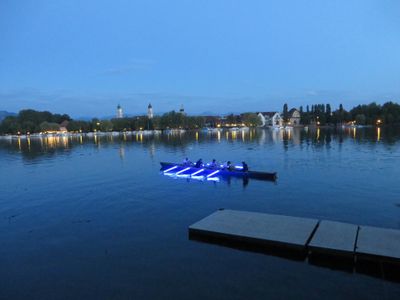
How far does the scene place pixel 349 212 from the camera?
2378 centimetres

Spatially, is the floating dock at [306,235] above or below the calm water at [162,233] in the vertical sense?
above

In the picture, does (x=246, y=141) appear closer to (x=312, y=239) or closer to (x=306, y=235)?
(x=306, y=235)

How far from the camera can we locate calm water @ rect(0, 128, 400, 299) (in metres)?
14.5

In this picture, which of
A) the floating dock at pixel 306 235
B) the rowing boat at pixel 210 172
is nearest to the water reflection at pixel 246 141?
the rowing boat at pixel 210 172

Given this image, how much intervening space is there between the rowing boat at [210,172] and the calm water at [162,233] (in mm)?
1762

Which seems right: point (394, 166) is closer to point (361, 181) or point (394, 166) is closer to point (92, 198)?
point (361, 181)

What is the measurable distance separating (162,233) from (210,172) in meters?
20.0

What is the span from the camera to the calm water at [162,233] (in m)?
14.5

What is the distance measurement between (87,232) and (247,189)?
52.7 feet

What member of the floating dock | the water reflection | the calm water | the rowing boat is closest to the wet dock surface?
the floating dock

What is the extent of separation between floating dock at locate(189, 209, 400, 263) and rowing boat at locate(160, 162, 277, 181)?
15764 millimetres

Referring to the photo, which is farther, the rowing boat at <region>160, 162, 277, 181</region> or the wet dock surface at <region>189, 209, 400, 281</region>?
the rowing boat at <region>160, 162, 277, 181</region>

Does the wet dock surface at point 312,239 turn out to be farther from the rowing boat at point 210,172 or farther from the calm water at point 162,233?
the rowing boat at point 210,172

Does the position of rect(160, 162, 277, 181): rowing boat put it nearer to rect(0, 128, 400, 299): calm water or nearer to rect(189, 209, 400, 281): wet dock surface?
rect(0, 128, 400, 299): calm water
